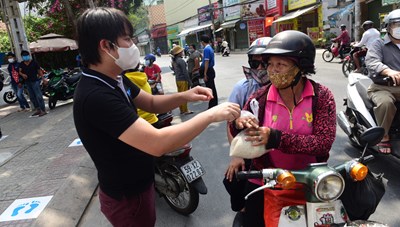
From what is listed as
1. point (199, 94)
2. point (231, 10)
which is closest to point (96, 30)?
point (199, 94)

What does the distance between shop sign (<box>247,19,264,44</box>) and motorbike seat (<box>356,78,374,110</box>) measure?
87.3 feet

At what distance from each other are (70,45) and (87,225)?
41.6 ft

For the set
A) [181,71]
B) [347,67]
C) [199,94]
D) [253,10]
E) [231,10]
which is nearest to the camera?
[199,94]

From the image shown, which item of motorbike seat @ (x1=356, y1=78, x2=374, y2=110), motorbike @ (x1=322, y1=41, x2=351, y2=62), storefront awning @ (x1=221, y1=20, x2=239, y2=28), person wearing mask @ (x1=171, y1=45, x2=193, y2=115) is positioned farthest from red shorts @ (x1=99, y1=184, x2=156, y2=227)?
storefront awning @ (x1=221, y1=20, x2=239, y2=28)

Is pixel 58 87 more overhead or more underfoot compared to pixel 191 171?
more overhead

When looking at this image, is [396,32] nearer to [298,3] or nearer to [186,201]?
[186,201]

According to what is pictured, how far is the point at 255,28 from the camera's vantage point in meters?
30.6

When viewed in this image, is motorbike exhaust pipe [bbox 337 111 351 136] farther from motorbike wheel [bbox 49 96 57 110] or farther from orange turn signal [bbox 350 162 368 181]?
motorbike wheel [bbox 49 96 57 110]

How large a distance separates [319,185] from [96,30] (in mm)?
1220

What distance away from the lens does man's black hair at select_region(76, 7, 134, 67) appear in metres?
1.48

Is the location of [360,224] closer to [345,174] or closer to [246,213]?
[345,174]

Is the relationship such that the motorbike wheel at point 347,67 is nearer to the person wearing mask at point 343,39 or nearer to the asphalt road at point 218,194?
the person wearing mask at point 343,39

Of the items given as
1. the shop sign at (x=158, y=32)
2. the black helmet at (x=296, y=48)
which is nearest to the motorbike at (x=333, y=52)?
the black helmet at (x=296, y=48)

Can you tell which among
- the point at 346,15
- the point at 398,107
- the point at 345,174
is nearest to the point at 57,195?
the point at 345,174
